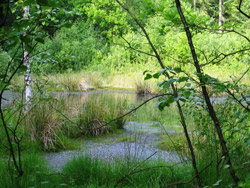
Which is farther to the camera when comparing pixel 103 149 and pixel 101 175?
pixel 103 149

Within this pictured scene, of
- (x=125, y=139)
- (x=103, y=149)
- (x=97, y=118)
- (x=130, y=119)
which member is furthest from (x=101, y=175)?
(x=130, y=119)

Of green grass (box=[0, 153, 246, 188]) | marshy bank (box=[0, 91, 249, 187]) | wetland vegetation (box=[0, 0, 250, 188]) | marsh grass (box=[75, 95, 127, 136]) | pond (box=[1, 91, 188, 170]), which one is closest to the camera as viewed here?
wetland vegetation (box=[0, 0, 250, 188])

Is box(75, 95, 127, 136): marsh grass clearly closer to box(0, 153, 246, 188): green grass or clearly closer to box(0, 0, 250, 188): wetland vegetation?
box(0, 0, 250, 188): wetland vegetation

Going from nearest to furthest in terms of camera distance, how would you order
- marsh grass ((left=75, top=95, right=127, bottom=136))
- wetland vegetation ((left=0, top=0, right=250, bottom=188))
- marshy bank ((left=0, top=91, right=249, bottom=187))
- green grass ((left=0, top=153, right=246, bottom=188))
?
wetland vegetation ((left=0, top=0, right=250, bottom=188)) < green grass ((left=0, top=153, right=246, bottom=188)) < marshy bank ((left=0, top=91, right=249, bottom=187)) < marsh grass ((left=75, top=95, right=127, bottom=136))

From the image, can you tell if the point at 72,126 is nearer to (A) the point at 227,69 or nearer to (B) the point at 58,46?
(A) the point at 227,69

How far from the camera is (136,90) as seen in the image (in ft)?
35.3

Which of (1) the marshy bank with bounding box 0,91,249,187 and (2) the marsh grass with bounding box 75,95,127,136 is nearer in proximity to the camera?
(1) the marshy bank with bounding box 0,91,249,187

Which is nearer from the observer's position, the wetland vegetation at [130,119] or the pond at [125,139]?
the wetland vegetation at [130,119]

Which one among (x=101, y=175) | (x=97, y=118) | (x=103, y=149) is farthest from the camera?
(x=97, y=118)

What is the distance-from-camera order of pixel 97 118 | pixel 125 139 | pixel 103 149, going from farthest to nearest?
pixel 97 118, pixel 125 139, pixel 103 149

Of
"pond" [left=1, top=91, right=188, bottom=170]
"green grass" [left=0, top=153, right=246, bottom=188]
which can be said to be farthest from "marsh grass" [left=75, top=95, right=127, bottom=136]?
"green grass" [left=0, top=153, right=246, bottom=188]

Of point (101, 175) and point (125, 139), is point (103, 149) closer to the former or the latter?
point (125, 139)

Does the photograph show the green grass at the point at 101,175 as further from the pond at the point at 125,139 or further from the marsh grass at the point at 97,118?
the marsh grass at the point at 97,118

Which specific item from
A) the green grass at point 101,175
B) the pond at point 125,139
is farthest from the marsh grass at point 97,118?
the green grass at point 101,175
